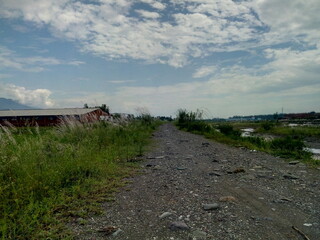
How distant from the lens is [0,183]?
14.1 feet

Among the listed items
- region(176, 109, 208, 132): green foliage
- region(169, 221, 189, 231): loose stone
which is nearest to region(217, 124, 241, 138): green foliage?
region(176, 109, 208, 132): green foliage

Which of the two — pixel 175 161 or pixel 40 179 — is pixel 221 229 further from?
pixel 175 161

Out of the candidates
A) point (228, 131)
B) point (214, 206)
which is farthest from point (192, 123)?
point (214, 206)

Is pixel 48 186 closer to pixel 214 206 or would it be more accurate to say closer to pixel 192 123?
pixel 214 206

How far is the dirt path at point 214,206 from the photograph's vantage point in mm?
3486

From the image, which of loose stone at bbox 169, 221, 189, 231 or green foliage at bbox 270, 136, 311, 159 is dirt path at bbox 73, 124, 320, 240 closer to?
loose stone at bbox 169, 221, 189, 231

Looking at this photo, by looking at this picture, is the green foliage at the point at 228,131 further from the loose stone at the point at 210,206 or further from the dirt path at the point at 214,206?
the loose stone at the point at 210,206

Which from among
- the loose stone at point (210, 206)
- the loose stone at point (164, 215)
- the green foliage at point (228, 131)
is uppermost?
the green foliage at point (228, 131)

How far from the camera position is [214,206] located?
4.28 meters

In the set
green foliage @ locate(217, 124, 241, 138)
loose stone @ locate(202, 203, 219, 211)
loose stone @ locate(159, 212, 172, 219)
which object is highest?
green foliage @ locate(217, 124, 241, 138)

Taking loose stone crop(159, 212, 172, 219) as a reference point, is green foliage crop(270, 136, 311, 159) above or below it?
above

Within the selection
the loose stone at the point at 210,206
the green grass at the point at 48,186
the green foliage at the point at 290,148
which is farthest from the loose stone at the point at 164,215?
the green foliage at the point at 290,148

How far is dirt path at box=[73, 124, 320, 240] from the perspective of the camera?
3.49 meters

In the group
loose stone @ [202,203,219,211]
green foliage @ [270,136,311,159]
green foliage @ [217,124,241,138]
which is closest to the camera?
loose stone @ [202,203,219,211]
